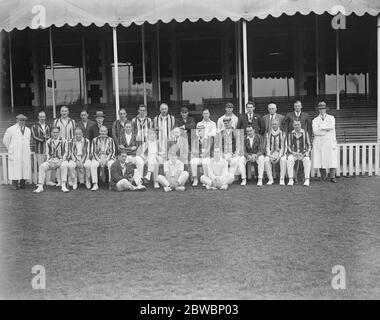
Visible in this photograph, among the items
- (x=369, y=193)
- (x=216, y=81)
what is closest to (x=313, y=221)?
(x=369, y=193)

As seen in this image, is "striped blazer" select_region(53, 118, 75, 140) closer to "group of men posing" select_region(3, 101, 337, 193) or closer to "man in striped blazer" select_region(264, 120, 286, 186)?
"group of men posing" select_region(3, 101, 337, 193)

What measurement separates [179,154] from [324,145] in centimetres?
287

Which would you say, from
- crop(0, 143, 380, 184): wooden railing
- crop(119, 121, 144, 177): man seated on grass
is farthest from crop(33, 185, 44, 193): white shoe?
crop(119, 121, 144, 177): man seated on grass

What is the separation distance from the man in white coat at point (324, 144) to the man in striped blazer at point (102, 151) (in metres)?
4.03

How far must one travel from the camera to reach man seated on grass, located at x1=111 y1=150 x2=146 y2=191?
404 inches

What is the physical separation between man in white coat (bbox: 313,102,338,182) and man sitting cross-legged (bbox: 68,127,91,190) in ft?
14.8

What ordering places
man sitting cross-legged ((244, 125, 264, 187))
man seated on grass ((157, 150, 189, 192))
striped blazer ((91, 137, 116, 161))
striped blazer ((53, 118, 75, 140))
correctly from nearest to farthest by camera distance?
man seated on grass ((157, 150, 189, 192))
man sitting cross-legged ((244, 125, 264, 187))
striped blazer ((91, 137, 116, 161))
striped blazer ((53, 118, 75, 140))

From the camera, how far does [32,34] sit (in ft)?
51.8

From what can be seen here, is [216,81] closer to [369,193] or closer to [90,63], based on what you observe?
[90,63]

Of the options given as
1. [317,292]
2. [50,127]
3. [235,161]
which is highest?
[50,127]

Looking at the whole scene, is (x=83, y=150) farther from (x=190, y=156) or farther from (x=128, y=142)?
(x=190, y=156)

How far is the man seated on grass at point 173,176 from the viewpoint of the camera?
402 inches

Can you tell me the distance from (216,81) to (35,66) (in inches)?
209

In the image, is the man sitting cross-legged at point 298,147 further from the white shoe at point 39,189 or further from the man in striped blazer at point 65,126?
the white shoe at point 39,189
